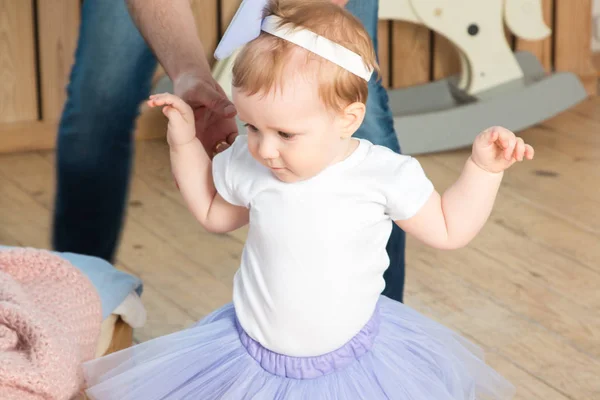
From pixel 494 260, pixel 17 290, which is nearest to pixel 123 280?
pixel 17 290

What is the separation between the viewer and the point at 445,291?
77.4 inches

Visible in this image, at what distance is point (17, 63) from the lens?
2674mm

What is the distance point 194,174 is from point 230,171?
0.05 metres

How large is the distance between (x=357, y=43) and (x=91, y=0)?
705 millimetres

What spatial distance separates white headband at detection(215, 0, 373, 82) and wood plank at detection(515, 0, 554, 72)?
2.15 meters

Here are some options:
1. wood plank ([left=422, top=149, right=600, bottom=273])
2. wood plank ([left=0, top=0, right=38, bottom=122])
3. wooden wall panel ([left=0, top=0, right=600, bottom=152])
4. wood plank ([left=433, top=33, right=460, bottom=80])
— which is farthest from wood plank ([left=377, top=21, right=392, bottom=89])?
wood plank ([left=0, top=0, right=38, bottom=122])

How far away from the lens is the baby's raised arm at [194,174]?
3.58 ft

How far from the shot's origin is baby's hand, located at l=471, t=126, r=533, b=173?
100cm

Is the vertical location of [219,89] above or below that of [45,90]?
above

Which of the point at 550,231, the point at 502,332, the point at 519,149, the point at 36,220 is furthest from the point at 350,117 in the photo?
the point at 36,220

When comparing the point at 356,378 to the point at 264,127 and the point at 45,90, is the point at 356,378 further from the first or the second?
the point at 45,90

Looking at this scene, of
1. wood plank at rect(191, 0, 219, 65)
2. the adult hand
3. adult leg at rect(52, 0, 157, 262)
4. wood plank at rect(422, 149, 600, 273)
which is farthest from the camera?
wood plank at rect(191, 0, 219, 65)

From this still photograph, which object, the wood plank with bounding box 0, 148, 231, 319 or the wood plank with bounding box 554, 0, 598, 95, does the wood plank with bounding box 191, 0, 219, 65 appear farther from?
the wood plank with bounding box 554, 0, 598, 95

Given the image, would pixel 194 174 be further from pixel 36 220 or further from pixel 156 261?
pixel 36 220
